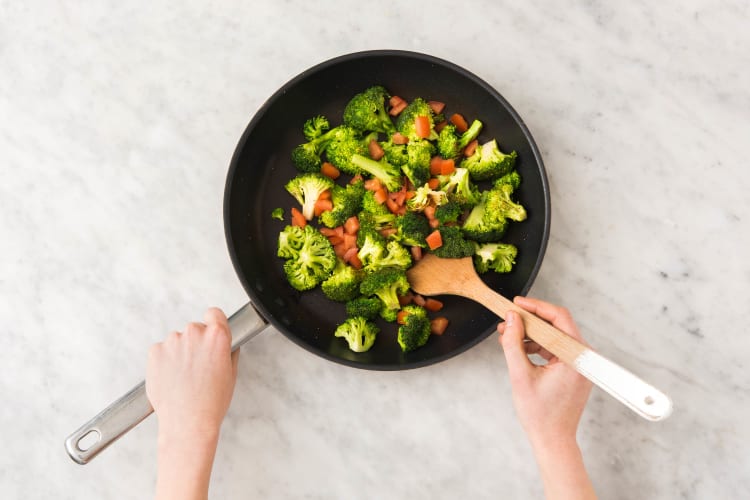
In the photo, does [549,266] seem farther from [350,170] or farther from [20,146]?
[20,146]

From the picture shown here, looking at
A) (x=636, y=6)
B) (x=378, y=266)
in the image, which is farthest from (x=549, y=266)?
(x=636, y=6)

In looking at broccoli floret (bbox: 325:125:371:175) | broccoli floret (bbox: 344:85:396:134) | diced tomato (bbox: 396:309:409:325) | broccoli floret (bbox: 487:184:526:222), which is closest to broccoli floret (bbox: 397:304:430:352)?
diced tomato (bbox: 396:309:409:325)

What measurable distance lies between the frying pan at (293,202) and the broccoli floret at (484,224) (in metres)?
0.11

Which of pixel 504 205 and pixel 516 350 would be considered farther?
pixel 504 205

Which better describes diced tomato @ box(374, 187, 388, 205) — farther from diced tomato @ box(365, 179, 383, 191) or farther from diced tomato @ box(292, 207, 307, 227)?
diced tomato @ box(292, 207, 307, 227)

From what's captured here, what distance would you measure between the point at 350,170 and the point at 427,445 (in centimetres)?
99

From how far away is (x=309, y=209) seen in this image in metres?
2.17

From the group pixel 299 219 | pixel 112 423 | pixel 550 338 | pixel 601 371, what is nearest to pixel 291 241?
pixel 299 219

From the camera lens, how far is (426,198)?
2086 millimetres

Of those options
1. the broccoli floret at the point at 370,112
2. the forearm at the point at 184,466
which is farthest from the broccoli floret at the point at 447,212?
the forearm at the point at 184,466

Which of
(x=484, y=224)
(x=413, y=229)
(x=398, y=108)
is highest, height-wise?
(x=398, y=108)

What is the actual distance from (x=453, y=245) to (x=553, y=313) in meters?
0.38

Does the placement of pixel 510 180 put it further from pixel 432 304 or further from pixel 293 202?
pixel 293 202

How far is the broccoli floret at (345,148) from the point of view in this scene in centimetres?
215
